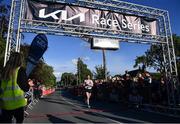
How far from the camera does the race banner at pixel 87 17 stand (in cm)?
1390

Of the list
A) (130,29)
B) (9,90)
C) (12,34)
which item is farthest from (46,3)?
(9,90)

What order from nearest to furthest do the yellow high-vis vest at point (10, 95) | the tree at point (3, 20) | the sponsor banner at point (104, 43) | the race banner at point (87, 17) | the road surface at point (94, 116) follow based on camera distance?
the yellow high-vis vest at point (10, 95), the road surface at point (94, 116), the race banner at point (87, 17), the sponsor banner at point (104, 43), the tree at point (3, 20)

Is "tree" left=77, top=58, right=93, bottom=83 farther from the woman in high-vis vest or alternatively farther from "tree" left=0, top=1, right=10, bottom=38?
the woman in high-vis vest

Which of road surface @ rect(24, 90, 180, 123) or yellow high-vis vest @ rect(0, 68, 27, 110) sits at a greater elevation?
yellow high-vis vest @ rect(0, 68, 27, 110)

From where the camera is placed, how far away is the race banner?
547 inches

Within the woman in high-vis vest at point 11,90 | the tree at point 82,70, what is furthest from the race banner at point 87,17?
the tree at point 82,70

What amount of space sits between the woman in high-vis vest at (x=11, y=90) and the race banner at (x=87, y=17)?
10081 mm

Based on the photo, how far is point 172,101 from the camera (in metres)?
14.1

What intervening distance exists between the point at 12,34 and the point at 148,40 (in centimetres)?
839

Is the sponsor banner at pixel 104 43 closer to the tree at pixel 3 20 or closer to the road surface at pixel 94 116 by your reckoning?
the road surface at pixel 94 116

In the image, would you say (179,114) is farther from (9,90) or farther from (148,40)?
(9,90)

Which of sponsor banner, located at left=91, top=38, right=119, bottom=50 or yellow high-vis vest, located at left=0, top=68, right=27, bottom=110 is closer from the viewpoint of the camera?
yellow high-vis vest, located at left=0, top=68, right=27, bottom=110

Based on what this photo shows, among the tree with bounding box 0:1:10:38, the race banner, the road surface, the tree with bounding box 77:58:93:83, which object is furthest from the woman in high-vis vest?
the tree with bounding box 77:58:93:83

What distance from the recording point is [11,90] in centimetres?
398
